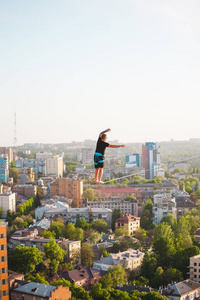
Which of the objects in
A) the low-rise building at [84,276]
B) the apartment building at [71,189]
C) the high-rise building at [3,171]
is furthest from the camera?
the high-rise building at [3,171]

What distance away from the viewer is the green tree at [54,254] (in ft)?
49.7

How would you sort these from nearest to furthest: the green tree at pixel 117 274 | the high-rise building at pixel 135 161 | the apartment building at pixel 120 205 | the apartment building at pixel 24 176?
the green tree at pixel 117 274 → the apartment building at pixel 120 205 → the apartment building at pixel 24 176 → the high-rise building at pixel 135 161

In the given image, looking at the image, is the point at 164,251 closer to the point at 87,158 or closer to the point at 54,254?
the point at 54,254

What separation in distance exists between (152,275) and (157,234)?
9.63 feet

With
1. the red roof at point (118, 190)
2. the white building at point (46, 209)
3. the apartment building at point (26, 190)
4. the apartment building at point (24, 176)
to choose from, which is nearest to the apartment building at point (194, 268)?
the white building at point (46, 209)

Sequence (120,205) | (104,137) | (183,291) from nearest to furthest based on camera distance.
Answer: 1. (104,137)
2. (183,291)
3. (120,205)

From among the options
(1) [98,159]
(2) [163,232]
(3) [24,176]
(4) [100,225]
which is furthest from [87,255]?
(3) [24,176]

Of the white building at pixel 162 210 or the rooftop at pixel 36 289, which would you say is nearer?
the rooftop at pixel 36 289

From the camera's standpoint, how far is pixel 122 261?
51.2 feet

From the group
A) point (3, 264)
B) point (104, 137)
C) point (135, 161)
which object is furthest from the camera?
point (135, 161)

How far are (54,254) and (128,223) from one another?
5.67 metres

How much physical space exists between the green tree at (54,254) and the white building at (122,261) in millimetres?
1121

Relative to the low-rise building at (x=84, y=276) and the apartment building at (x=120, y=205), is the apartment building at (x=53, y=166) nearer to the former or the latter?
the apartment building at (x=120, y=205)

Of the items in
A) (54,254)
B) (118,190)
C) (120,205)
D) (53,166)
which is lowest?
(54,254)
